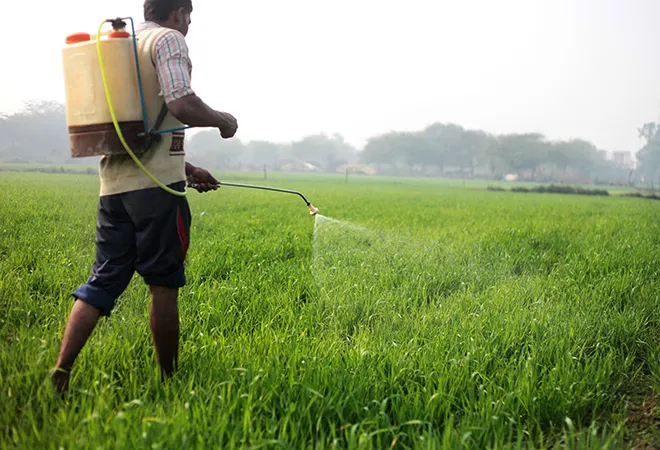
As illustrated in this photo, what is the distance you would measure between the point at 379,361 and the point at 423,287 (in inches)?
69.0

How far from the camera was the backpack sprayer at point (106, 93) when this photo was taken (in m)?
2.20

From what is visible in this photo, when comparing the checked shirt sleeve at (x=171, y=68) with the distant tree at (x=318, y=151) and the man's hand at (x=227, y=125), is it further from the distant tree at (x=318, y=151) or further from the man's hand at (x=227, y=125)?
the distant tree at (x=318, y=151)

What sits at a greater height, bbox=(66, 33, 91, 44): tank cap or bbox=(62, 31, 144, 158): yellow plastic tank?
bbox=(66, 33, 91, 44): tank cap

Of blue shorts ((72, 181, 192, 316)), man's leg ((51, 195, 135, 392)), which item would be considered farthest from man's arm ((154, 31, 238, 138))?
man's leg ((51, 195, 135, 392))

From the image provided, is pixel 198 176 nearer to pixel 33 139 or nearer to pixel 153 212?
pixel 153 212

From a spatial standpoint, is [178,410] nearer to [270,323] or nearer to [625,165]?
[270,323]

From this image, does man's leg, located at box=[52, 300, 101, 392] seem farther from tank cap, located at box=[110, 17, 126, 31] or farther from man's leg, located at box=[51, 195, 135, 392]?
tank cap, located at box=[110, 17, 126, 31]

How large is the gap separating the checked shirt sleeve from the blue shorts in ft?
1.59

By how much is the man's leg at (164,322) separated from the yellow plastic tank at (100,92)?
0.76 meters

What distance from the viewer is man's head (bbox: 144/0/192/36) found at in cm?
248

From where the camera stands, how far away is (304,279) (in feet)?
15.3

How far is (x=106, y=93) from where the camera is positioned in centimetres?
218

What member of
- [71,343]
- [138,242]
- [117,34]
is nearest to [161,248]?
[138,242]

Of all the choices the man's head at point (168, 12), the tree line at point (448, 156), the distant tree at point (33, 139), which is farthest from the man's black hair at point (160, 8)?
the tree line at point (448, 156)
